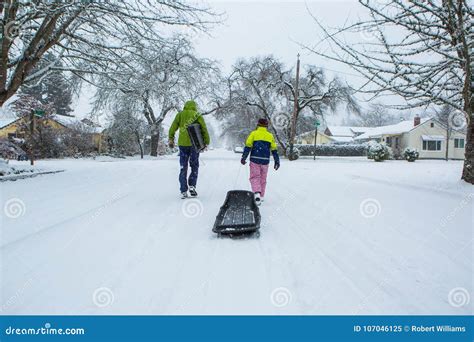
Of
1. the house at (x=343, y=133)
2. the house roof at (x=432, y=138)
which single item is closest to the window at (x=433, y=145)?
the house roof at (x=432, y=138)

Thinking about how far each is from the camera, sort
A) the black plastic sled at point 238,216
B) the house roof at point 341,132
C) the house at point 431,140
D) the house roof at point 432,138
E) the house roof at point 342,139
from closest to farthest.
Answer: the black plastic sled at point 238,216
the house at point 431,140
the house roof at point 432,138
the house roof at point 342,139
the house roof at point 341,132

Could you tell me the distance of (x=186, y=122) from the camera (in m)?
6.23

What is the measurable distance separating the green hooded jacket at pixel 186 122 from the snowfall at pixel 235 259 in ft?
5.12

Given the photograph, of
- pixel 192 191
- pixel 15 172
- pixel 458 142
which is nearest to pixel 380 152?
pixel 458 142

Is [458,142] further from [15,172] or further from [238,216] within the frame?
[15,172]

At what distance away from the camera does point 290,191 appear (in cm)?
722

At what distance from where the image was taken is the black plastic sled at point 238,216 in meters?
3.50

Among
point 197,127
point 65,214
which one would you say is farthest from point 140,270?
point 197,127

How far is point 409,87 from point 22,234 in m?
7.32

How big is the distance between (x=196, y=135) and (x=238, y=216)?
8.29ft

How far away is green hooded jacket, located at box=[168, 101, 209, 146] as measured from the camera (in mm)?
6141

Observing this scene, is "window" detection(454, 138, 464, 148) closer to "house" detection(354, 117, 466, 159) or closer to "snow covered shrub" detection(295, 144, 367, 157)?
"house" detection(354, 117, 466, 159)
